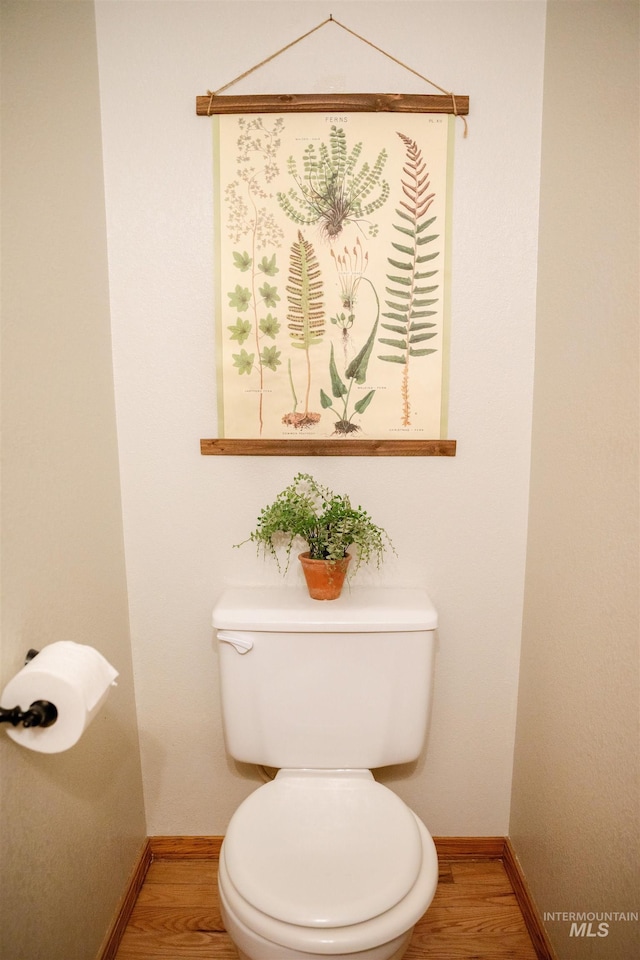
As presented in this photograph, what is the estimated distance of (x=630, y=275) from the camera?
34.5 inches

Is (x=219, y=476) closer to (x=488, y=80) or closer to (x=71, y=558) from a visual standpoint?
(x=71, y=558)

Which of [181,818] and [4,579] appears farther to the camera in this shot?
[181,818]

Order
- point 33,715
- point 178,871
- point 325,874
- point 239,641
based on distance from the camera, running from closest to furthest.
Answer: point 33,715, point 325,874, point 239,641, point 178,871

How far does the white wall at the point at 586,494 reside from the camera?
879 millimetres

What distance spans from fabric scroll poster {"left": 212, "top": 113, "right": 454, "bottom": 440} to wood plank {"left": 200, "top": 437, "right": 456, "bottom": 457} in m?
0.02

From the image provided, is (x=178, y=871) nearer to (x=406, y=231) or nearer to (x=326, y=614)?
(x=326, y=614)

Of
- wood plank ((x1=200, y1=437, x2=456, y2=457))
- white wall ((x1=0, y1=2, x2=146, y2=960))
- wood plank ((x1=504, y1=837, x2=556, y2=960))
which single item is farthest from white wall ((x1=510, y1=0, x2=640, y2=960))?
white wall ((x1=0, y1=2, x2=146, y2=960))

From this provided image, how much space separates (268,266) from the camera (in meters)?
1.21

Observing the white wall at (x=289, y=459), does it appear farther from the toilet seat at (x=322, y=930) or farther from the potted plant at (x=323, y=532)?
the toilet seat at (x=322, y=930)

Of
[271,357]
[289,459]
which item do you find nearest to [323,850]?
[289,459]

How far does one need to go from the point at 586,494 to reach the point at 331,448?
56cm

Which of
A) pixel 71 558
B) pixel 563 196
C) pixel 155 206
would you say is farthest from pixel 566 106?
pixel 71 558

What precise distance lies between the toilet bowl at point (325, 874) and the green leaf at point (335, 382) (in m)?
0.87

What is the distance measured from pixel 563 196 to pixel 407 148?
37 cm
